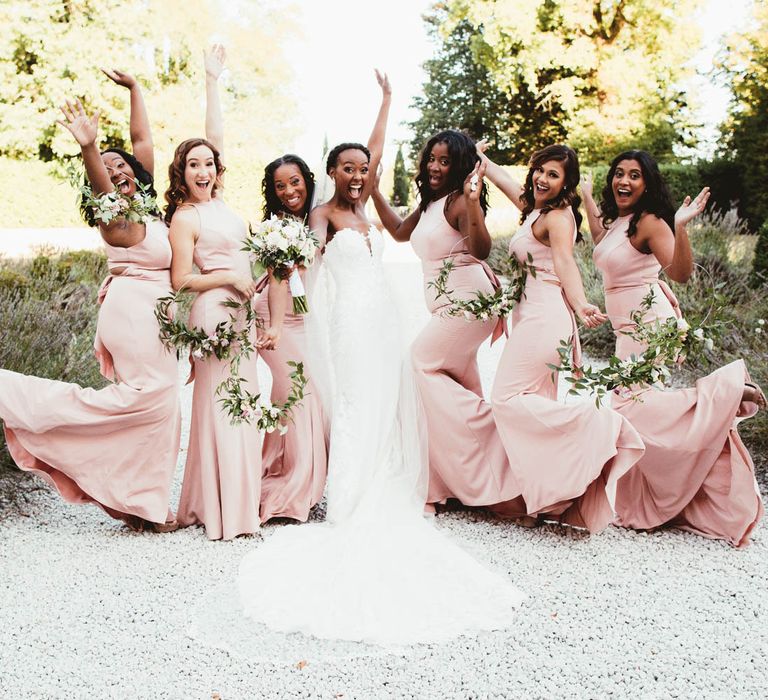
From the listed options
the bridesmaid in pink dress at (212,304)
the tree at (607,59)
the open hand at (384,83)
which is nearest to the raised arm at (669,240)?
the open hand at (384,83)

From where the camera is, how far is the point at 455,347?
4938 millimetres

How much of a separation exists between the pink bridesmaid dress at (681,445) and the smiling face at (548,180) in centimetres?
54

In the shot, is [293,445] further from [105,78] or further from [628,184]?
A: [105,78]

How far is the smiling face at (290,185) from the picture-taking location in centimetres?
471

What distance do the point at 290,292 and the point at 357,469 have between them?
118 centimetres

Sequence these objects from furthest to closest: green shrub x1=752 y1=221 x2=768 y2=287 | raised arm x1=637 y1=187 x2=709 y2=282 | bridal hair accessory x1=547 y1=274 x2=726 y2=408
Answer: green shrub x1=752 y1=221 x2=768 y2=287 < raised arm x1=637 y1=187 x2=709 y2=282 < bridal hair accessory x1=547 y1=274 x2=726 y2=408

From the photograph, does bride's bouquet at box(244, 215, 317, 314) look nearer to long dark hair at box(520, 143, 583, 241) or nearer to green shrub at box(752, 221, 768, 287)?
long dark hair at box(520, 143, 583, 241)

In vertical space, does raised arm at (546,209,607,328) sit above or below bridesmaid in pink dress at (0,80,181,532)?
above

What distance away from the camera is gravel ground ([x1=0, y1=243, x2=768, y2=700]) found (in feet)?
9.86

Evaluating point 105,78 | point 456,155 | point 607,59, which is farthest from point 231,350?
point 105,78

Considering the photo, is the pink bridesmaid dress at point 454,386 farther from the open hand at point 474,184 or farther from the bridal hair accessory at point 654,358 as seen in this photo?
the bridal hair accessory at point 654,358

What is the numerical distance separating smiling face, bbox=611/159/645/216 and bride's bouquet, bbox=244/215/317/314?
193 cm

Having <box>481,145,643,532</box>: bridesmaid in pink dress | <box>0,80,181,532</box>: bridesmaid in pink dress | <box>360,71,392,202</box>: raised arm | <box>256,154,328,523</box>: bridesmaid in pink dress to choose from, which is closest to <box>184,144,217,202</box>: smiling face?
<box>0,80,181,532</box>: bridesmaid in pink dress

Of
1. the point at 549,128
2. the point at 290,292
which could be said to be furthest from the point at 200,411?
the point at 549,128
